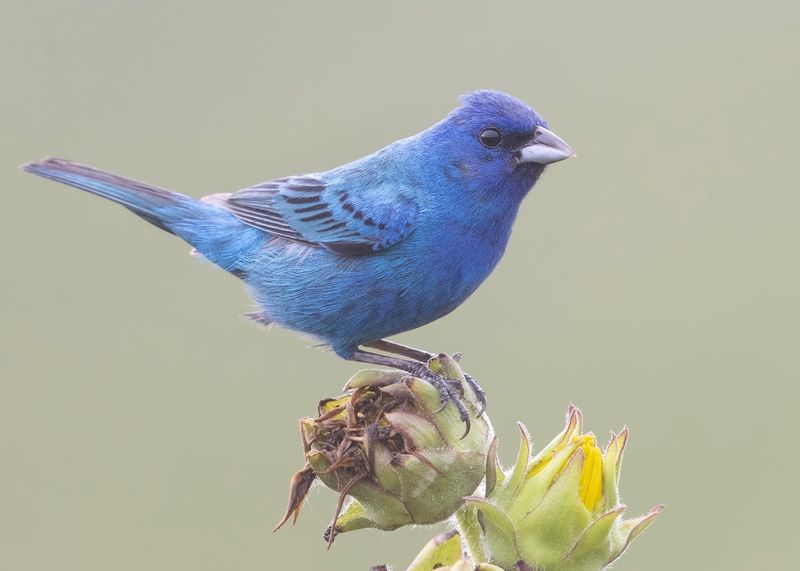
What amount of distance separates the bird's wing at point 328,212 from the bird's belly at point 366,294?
0.27 feet

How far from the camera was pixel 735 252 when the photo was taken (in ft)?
27.8

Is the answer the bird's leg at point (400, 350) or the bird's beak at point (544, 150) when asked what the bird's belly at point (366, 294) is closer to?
the bird's leg at point (400, 350)

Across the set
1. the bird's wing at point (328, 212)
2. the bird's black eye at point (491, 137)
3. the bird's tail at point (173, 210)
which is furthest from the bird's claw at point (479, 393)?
the bird's tail at point (173, 210)

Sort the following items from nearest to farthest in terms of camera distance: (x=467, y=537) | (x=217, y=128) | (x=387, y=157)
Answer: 1. (x=467, y=537)
2. (x=387, y=157)
3. (x=217, y=128)

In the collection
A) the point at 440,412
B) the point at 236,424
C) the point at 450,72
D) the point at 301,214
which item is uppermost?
the point at 450,72

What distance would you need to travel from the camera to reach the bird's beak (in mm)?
5234

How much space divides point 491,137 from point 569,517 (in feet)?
7.46

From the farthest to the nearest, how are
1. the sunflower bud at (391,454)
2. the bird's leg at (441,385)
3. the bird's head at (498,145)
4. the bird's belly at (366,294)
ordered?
the bird's head at (498,145), the bird's belly at (366,294), the bird's leg at (441,385), the sunflower bud at (391,454)

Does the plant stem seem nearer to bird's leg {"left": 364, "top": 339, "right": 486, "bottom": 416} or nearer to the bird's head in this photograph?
bird's leg {"left": 364, "top": 339, "right": 486, "bottom": 416}

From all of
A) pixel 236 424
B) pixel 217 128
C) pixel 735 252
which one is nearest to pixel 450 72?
pixel 217 128

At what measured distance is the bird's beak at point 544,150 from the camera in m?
5.23

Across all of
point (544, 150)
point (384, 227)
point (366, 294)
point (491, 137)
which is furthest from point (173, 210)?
point (544, 150)

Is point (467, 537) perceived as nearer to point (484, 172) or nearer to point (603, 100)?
point (484, 172)

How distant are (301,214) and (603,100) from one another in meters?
3.82
